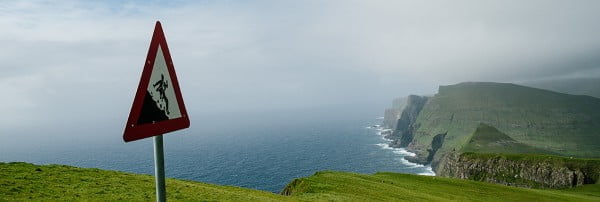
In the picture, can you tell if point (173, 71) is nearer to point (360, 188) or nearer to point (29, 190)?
point (29, 190)

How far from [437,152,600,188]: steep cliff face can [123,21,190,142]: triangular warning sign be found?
646 feet

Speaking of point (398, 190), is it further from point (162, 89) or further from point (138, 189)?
point (162, 89)

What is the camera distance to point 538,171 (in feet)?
584

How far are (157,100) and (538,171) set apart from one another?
211309 mm

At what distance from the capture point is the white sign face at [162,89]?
664cm

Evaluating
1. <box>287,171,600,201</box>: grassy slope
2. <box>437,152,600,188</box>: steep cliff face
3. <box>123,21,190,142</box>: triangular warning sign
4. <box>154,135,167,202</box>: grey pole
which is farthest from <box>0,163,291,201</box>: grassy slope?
<box>437,152,600,188</box>: steep cliff face

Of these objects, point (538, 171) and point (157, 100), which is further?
point (538, 171)

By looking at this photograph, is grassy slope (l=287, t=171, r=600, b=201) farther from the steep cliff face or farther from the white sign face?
the steep cliff face

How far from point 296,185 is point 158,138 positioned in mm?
49464

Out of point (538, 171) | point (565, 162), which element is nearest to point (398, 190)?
point (565, 162)

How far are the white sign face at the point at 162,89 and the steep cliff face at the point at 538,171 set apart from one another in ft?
646

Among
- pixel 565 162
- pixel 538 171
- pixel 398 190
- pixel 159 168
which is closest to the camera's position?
pixel 159 168

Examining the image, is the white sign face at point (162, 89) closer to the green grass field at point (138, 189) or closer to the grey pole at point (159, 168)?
the grey pole at point (159, 168)

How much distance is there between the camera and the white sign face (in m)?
6.64
